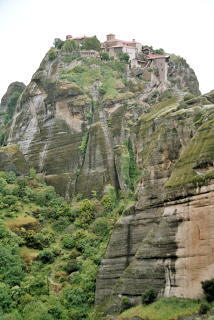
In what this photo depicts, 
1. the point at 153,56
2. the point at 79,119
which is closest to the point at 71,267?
the point at 79,119

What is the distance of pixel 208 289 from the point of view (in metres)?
43.2

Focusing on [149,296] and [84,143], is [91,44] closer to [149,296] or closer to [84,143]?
[84,143]

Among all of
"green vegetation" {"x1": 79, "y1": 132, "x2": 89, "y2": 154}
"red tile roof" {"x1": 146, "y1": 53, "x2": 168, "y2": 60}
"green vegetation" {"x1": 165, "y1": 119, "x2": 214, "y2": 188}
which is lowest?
"green vegetation" {"x1": 165, "y1": 119, "x2": 214, "y2": 188}

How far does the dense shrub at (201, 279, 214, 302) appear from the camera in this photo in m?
43.0

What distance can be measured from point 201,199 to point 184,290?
6269mm

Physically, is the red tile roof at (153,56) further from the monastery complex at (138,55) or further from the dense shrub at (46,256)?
the dense shrub at (46,256)

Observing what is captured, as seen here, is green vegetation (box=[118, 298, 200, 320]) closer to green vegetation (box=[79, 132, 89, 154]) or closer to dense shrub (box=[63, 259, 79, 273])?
dense shrub (box=[63, 259, 79, 273])

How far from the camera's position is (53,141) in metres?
95.6

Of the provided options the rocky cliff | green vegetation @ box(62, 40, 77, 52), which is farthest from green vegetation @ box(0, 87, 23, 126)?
green vegetation @ box(62, 40, 77, 52)

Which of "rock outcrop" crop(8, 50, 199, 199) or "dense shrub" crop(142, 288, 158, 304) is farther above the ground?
"rock outcrop" crop(8, 50, 199, 199)

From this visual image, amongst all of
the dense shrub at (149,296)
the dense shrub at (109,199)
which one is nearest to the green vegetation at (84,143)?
the dense shrub at (109,199)

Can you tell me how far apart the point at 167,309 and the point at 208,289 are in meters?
3.48

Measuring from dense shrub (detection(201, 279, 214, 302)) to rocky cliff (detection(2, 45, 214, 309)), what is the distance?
90 cm

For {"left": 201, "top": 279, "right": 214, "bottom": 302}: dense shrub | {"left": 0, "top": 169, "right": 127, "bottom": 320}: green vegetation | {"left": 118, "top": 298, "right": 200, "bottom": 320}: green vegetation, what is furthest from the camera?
{"left": 0, "top": 169, "right": 127, "bottom": 320}: green vegetation
